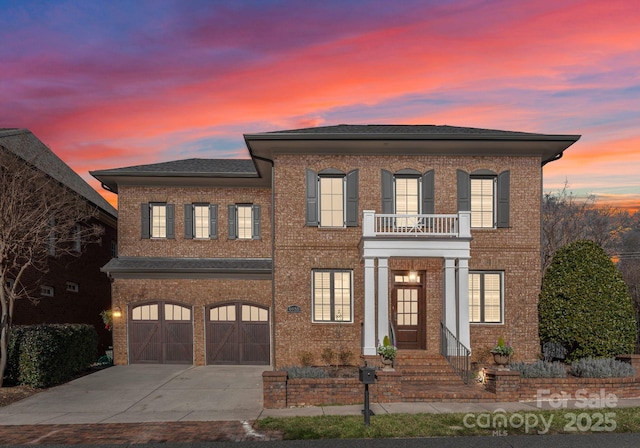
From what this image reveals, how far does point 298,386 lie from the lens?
38.8 ft

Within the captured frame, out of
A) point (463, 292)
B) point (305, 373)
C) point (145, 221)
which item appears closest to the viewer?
point (305, 373)

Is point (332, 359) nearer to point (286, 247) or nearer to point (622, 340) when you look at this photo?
point (286, 247)

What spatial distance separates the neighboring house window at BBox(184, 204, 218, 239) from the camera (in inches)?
793

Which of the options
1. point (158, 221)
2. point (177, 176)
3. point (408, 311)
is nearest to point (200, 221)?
point (158, 221)

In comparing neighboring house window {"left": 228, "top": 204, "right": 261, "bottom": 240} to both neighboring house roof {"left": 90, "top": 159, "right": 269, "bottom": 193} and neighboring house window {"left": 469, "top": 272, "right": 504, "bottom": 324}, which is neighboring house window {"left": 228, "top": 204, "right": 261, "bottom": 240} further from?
neighboring house window {"left": 469, "top": 272, "right": 504, "bottom": 324}

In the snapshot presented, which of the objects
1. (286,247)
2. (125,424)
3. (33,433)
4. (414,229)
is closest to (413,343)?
(414,229)

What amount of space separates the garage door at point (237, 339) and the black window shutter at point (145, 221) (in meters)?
3.90

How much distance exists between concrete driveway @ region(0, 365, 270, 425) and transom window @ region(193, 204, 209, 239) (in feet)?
17.4

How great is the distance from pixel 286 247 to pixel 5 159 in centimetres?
909

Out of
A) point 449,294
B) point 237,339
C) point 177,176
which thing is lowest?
point 237,339

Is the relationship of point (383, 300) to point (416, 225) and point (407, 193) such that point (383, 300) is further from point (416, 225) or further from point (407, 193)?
point (407, 193)

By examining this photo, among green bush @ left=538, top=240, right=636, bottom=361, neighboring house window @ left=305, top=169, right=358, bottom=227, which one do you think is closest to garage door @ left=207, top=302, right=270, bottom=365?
neighboring house window @ left=305, top=169, right=358, bottom=227

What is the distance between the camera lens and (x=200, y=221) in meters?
20.3

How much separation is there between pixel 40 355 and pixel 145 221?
6.70 meters
